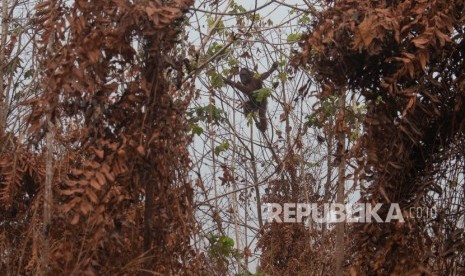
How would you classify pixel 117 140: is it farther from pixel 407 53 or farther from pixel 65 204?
pixel 407 53

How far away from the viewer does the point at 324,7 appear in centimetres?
378

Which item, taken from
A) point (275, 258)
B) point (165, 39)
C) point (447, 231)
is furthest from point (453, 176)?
point (275, 258)

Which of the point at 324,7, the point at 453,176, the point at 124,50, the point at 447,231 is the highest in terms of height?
the point at 324,7

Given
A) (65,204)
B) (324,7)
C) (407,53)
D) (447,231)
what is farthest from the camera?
(324,7)

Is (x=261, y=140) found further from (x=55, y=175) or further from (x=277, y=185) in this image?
(x=55, y=175)

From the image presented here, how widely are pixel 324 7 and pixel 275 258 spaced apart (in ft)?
11.3

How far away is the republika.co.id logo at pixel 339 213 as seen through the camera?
3348mm

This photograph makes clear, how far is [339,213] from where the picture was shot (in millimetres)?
4980

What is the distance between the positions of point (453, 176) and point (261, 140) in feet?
11.7

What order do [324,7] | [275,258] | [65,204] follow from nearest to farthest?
[65,204]
[324,7]
[275,258]

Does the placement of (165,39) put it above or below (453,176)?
above

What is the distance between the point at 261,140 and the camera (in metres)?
6.84

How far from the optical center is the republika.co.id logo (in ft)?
11.0

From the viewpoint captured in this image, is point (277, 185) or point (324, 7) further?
point (277, 185)
